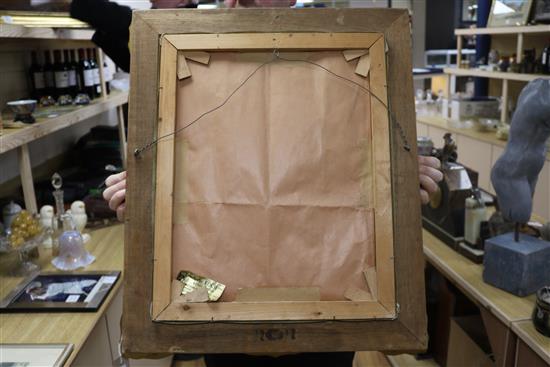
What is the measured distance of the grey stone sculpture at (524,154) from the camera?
135 centimetres

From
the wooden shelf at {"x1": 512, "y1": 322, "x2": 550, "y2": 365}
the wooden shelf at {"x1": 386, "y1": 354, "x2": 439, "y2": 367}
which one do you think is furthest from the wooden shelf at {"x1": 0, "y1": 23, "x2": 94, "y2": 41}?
the wooden shelf at {"x1": 386, "y1": 354, "x2": 439, "y2": 367}

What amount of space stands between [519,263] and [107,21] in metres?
1.95

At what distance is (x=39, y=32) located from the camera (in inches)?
74.6

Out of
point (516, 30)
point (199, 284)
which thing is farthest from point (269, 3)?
point (516, 30)

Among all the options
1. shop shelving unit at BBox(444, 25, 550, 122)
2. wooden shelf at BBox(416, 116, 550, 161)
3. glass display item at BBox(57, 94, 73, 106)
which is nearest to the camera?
glass display item at BBox(57, 94, 73, 106)

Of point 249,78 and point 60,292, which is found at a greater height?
point 249,78

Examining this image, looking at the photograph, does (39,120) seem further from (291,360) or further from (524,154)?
(524,154)

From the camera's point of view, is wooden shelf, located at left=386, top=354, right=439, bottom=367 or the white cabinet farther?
wooden shelf, located at left=386, top=354, right=439, bottom=367

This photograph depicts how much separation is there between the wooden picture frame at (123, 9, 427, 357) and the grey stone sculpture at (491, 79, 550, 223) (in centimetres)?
64

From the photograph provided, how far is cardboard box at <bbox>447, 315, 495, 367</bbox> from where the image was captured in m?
1.70

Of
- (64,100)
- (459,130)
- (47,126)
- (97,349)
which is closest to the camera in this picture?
(97,349)

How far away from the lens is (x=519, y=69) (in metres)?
3.45

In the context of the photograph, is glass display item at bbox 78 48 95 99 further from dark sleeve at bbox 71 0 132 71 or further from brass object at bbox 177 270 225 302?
brass object at bbox 177 270 225 302

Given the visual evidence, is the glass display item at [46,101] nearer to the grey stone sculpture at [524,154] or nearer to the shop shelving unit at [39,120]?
the shop shelving unit at [39,120]
